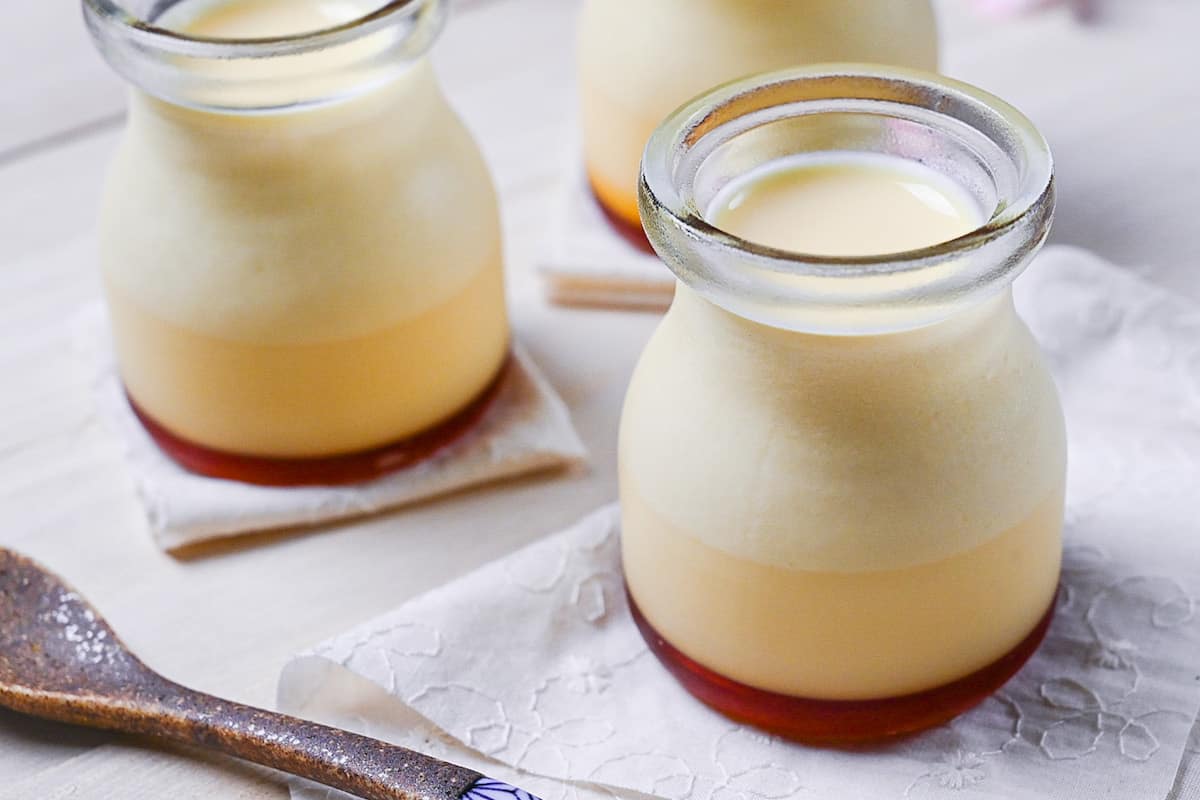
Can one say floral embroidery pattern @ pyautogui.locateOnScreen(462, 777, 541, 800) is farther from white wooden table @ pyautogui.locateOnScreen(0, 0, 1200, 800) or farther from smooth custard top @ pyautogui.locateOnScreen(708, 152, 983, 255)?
smooth custard top @ pyautogui.locateOnScreen(708, 152, 983, 255)

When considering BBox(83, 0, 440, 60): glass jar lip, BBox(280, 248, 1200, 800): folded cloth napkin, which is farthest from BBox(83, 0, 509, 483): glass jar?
BBox(280, 248, 1200, 800): folded cloth napkin

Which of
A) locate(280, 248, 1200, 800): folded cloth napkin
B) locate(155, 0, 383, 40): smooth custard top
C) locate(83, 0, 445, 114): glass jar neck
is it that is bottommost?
locate(280, 248, 1200, 800): folded cloth napkin

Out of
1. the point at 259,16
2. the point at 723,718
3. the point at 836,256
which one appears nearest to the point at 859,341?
the point at 836,256

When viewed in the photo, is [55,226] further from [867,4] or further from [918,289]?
[918,289]

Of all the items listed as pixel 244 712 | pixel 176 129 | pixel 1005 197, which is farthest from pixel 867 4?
pixel 244 712

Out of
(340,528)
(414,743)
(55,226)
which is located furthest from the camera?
(55,226)

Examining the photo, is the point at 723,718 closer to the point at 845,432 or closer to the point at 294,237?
the point at 845,432

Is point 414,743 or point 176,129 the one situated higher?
point 176,129

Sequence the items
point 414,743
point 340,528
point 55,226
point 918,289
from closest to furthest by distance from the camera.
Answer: point 918,289 < point 414,743 < point 340,528 < point 55,226
